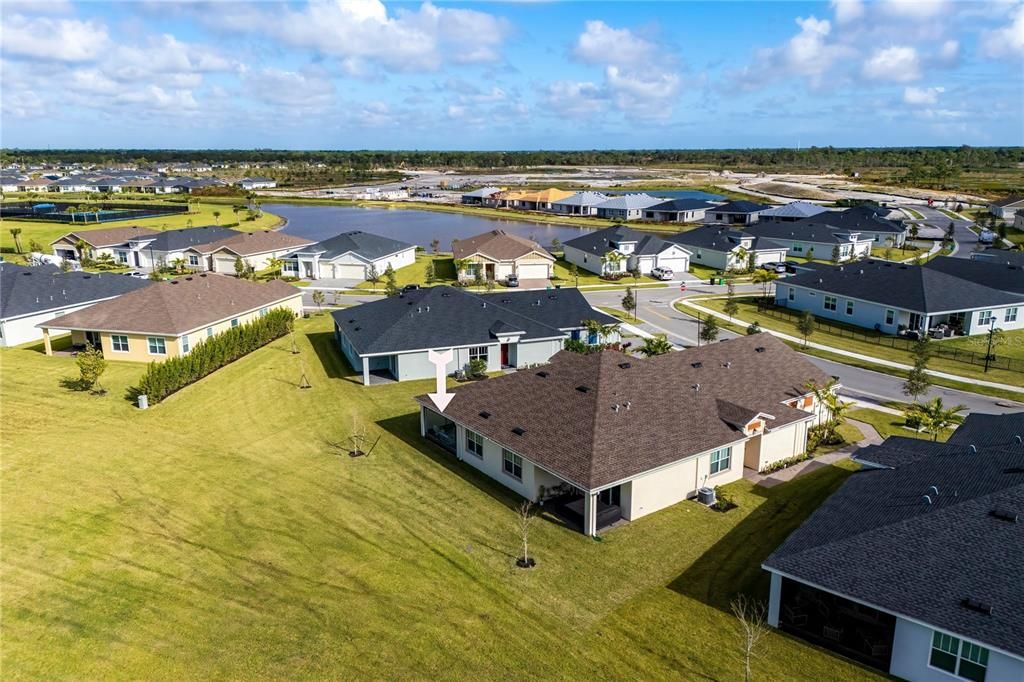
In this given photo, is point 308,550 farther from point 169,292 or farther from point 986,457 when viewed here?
point 169,292

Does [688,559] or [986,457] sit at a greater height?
[986,457]

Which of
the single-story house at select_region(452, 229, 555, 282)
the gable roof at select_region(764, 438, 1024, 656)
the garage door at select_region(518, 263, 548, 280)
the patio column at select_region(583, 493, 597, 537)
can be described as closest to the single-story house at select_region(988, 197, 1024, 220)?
the garage door at select_region(518, 263, 548, 280)

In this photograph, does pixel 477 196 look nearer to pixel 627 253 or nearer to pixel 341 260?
pixel 627 253

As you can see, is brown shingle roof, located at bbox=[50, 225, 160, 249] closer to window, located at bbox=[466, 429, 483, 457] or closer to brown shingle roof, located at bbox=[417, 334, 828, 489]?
brown shingle roof, located at bbox=[417, 334, 828, 489]

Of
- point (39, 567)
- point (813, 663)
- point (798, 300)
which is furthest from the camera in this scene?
point (798, 300)

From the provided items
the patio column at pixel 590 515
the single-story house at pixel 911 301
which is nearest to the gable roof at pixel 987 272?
the single-story house at pixel 911 301

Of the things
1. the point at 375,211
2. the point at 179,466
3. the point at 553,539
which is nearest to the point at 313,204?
the point at 375,211
